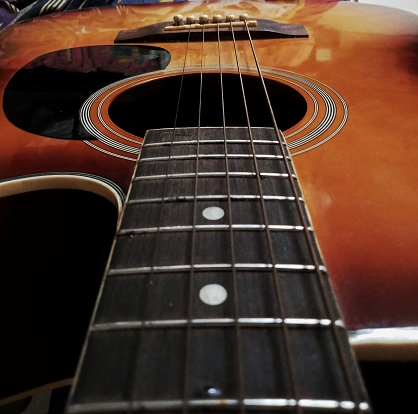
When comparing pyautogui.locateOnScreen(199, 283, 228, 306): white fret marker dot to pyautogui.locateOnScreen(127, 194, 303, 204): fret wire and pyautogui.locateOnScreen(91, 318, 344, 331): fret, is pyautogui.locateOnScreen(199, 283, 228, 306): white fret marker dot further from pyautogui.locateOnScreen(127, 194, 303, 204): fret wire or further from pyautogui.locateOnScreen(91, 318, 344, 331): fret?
pyautogui.locateOnScreen(127, 194, 303, 204): fret wire

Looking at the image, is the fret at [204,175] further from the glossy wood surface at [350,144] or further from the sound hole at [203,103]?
the sound hole at [203,103]

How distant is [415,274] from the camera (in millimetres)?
345

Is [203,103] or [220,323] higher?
[203,103]

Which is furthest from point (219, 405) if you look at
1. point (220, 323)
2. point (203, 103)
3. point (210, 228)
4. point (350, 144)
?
point (203, 103)

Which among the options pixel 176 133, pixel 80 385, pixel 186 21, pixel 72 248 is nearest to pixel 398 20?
pixel 186 21

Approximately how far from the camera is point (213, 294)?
280mm

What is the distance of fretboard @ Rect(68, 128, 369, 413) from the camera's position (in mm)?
217

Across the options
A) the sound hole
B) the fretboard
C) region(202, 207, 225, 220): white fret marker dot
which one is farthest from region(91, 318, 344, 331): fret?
the sound hole

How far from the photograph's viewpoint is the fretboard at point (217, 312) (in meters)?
0.22

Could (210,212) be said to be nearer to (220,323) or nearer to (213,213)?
(213,213)

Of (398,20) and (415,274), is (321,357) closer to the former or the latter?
(415,274)

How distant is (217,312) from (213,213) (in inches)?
4.7

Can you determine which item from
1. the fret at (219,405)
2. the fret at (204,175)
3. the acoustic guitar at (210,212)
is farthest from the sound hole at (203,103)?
the fret at (219,405)

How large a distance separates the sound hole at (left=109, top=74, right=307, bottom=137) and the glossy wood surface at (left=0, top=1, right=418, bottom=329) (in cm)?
4
